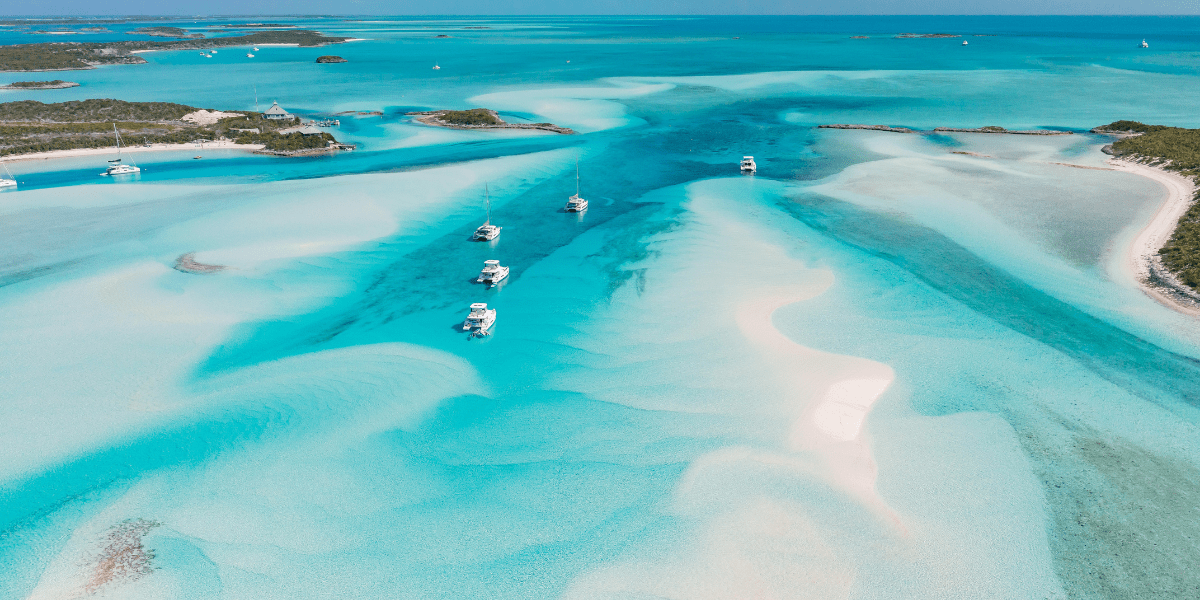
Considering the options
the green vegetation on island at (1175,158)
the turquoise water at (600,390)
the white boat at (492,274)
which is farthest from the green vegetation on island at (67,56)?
the green vegetation on island at (1175,158)

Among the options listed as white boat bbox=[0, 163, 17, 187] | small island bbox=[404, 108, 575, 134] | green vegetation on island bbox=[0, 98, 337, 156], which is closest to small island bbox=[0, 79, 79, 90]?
green vegetation on island bbox=[0, 98, 337, 156]

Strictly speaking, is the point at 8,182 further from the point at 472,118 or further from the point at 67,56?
the point at 67,56

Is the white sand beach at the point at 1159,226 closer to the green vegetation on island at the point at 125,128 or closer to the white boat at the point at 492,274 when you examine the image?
the white boat at the point at 492,274

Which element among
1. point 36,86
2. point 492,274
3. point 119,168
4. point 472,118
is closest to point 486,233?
point 492,274

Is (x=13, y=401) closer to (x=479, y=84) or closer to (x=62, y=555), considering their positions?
(x=62, y=555)

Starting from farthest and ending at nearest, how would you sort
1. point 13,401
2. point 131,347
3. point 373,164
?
point 373,164 < point 131,347 < point 13,401

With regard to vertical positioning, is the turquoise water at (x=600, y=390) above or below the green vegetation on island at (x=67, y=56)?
below

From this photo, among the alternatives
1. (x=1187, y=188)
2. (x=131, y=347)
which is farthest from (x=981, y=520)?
(x=1187, y=188)
